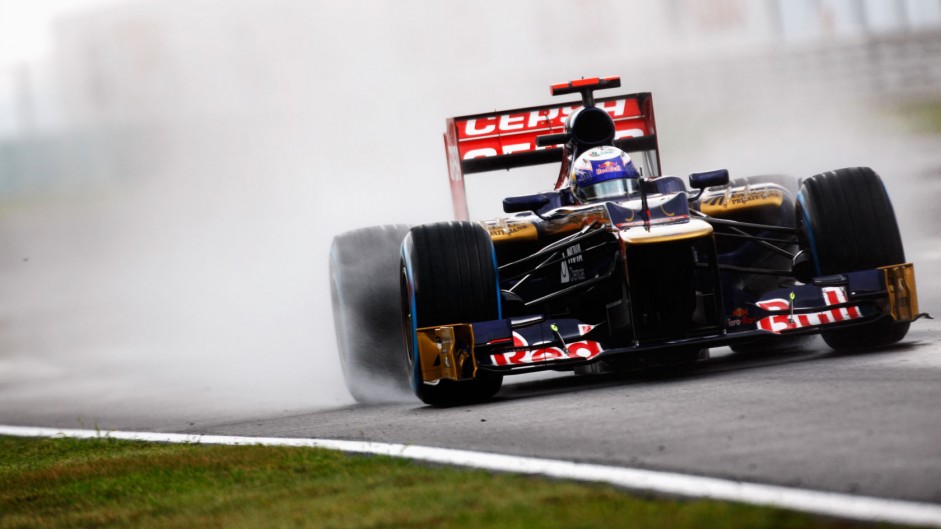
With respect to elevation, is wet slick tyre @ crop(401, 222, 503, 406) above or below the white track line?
above

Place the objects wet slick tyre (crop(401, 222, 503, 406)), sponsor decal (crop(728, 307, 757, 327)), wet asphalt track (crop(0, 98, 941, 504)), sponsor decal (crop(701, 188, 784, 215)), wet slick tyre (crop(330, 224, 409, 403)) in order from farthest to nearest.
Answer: wet slick tyre (crop(330, 224, 409, 403)), sponsor decal (crop(701, 188, 784, 215)), sponsor decal (crop(728, 307, 757, 327)), wet slick tyre (crop(401, 222, 503, 406)), wet asphalt track (crop(0, 98, 941, 504))

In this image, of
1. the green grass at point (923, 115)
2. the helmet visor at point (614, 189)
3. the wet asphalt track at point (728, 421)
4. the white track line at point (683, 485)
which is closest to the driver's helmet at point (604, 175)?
the helmet visor at point (614, 189)

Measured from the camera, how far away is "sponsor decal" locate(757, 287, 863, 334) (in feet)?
29.9

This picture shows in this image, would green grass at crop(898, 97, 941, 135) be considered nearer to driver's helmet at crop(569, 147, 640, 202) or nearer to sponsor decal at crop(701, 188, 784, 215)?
sponsor decal at crop(701, 188, 784, 215)

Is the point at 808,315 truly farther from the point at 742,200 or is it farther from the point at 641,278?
the point at 742,200

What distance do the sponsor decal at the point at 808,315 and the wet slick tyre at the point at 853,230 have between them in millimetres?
244

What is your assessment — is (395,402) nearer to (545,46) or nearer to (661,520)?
(661,520)

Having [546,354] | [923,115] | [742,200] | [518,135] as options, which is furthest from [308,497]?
[923,115]

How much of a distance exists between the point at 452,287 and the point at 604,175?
91.3 inches

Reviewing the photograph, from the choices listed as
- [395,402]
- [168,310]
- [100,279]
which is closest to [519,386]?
[395,402]

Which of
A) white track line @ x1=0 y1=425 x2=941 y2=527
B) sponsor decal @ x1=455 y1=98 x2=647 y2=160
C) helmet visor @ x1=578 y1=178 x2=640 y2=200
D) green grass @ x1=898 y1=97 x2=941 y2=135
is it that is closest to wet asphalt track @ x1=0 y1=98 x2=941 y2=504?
white track line @ x1=0 y1=425 x2=941 y2=527

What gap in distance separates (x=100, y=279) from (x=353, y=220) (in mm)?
4832

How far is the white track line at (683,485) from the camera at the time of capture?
14.4 feet

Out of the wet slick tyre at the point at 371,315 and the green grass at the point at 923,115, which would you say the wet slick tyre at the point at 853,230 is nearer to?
the wet slick tyre at the point at 371,315
